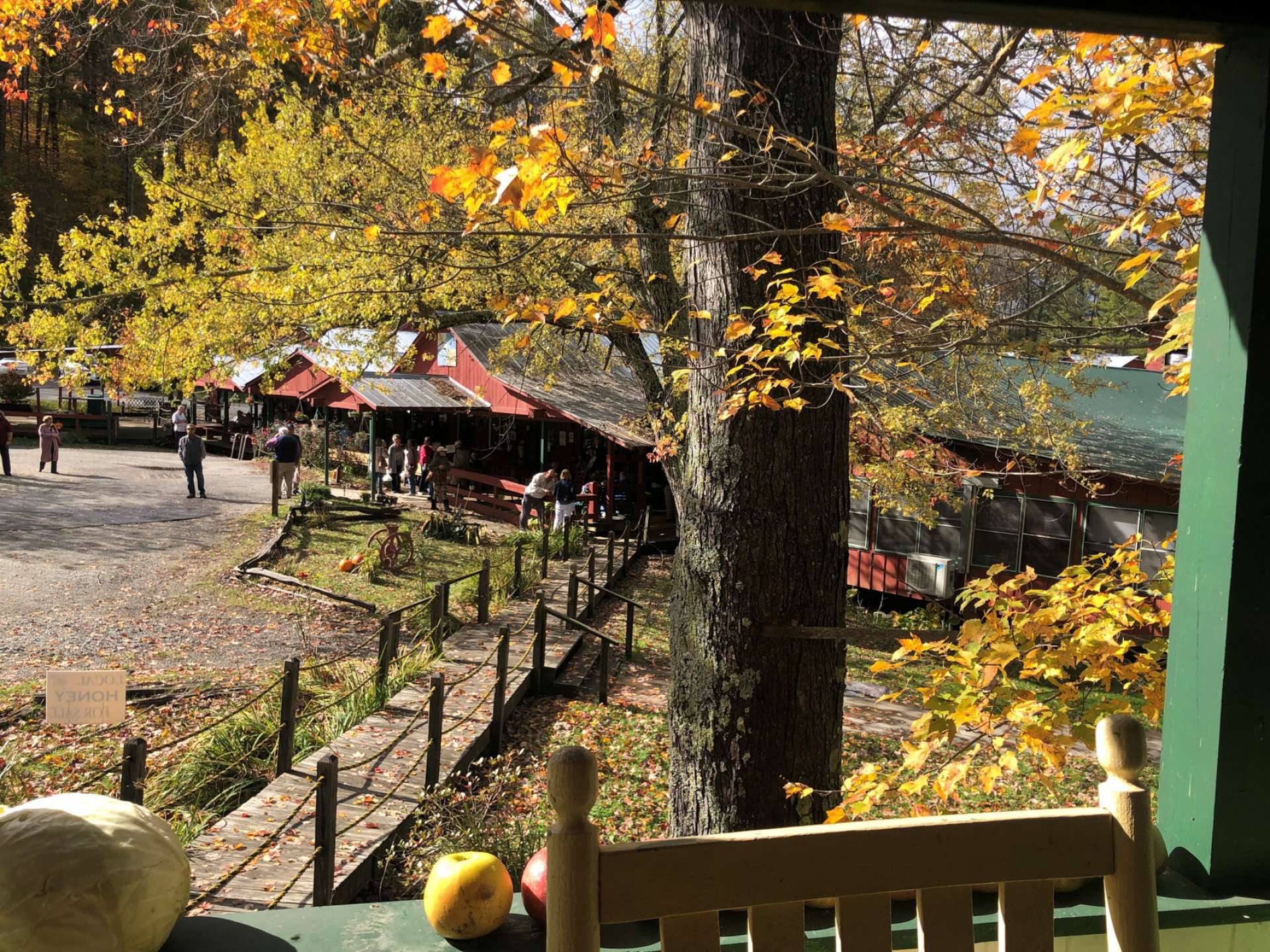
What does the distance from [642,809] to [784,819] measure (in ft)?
13.8

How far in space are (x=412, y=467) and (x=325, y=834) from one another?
21.1 m

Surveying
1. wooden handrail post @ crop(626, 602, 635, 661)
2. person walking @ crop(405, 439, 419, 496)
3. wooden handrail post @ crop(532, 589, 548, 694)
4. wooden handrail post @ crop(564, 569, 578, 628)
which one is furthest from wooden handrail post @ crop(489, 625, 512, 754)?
person walking @ crop(405, 439, 419, 496)

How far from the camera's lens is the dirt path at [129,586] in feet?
38.7

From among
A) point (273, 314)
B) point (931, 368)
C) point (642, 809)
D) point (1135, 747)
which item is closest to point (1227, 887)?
point (1135, 747)

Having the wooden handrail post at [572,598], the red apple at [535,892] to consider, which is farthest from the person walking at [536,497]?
the red apple at [535,892]

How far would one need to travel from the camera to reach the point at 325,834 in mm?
5383

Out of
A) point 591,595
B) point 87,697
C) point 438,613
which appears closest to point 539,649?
point 438,613

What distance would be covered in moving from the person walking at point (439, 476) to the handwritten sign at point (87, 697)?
1835 cm

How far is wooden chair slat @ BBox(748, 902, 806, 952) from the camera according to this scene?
4.77ft

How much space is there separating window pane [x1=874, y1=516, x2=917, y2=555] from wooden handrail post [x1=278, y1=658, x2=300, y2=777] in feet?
43.6

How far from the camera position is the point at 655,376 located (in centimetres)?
1169

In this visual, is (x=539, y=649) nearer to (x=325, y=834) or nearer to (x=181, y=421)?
(x=325, y=834)

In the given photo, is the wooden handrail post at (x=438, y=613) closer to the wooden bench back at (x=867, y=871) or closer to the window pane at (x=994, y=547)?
the window pane at (x=994, y=547)

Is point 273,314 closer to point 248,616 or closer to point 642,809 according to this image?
point 248,616
